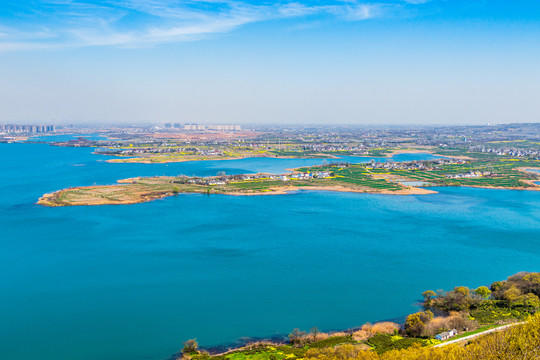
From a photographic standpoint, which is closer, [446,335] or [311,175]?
[446,335]

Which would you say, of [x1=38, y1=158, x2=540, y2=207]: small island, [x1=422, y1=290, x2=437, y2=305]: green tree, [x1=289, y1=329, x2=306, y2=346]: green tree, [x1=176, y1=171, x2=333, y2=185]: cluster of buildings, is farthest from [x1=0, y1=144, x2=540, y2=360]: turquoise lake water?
[x1=176, y1=171, x2=333, y2=185]: cluster of buildings

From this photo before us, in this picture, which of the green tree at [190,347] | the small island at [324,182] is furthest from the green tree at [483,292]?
the small island at [324,182]

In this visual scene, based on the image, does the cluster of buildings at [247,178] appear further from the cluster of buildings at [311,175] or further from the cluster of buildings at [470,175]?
the cluster of buildings at [470,175]

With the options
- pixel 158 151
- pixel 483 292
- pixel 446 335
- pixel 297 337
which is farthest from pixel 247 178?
pixel 158 151

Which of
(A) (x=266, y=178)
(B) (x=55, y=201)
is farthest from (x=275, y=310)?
(A) (x=266, y=178)

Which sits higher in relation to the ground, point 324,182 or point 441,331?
point 324,182

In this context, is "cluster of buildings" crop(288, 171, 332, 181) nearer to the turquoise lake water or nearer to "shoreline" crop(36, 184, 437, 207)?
"shoreline" crop(36, 184, 437, 207)

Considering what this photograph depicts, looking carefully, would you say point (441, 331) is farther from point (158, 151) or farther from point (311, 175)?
point (158, 151)

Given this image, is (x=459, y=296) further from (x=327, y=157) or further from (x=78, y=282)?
(x=327, y=157)
